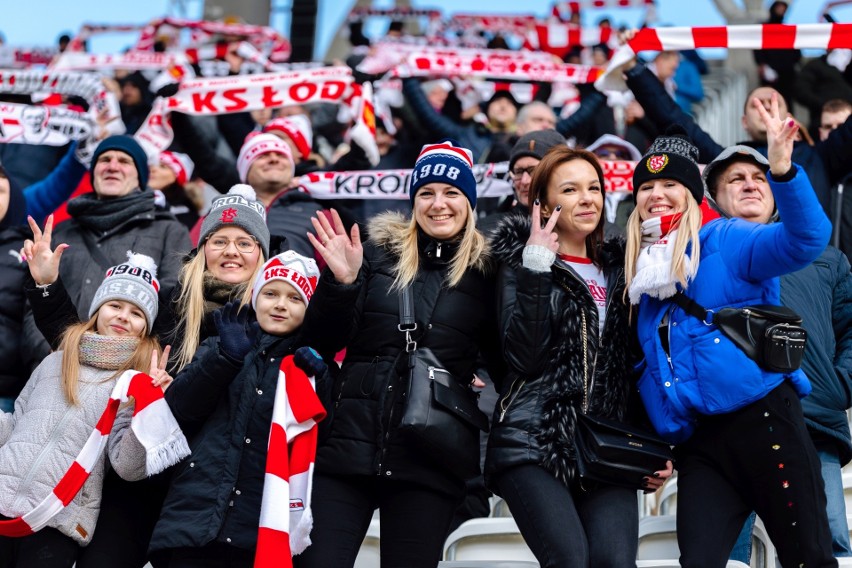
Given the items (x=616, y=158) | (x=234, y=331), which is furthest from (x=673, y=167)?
(x=616, y=158)

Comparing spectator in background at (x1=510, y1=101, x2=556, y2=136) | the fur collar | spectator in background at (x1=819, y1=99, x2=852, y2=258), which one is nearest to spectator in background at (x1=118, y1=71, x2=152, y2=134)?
spectator in background at (x1=510, y1=101, x2=556, y2=136)

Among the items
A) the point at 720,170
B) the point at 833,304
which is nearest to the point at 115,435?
the point at 720,170

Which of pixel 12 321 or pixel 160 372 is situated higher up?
pixel 12 321

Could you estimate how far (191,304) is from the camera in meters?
5.43

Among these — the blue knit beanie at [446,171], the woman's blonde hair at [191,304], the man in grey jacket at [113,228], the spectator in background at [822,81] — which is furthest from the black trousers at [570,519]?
the spectator in background at [822,81]

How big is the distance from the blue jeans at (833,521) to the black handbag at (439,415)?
46.4 inches

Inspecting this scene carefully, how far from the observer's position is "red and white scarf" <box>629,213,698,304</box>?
472 cm

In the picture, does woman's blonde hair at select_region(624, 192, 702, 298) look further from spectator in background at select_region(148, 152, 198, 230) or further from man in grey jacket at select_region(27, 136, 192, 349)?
spectator in background at select_region(148, 152, 198, 230)

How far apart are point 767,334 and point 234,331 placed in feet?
6.76

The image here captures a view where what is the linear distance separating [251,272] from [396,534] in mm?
1544

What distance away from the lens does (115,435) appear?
5180 millimetres

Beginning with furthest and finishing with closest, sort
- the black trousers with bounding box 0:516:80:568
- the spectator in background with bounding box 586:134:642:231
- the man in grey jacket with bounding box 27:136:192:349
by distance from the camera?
the spectator in background with bounding box 586:134:642:231 < the man in grey jacket with bounding box 27:136:192:349 < the black trousers with bounding box 0:516:80:568

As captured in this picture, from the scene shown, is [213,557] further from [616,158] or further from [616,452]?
[616,158]

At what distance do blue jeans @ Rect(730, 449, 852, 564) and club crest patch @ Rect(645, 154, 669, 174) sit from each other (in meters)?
1.32
